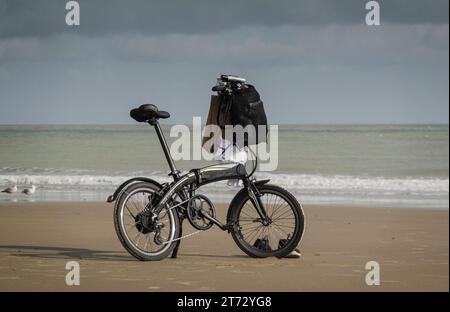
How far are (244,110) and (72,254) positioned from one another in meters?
1.99

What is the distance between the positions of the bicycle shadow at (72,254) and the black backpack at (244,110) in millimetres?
1126

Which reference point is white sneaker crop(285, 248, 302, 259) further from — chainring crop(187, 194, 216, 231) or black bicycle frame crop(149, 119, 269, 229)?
chainring crop(187, 194, 216, 231)

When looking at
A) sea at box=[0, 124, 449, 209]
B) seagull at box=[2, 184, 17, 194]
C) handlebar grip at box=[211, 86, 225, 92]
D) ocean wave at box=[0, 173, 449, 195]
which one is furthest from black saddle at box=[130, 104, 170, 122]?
ocean wave at box=[0, 173, 449, 195]

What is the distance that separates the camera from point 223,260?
7496mm

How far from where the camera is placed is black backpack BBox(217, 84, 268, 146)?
748cm

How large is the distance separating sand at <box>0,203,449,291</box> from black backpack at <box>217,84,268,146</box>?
1.12 meters

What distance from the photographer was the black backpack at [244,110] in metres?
7.48

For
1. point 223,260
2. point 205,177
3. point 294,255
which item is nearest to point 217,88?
point 205,177

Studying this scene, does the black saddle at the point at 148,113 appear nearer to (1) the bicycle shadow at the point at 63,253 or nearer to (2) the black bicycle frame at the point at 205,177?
(2) the black bicycle frame at the point at 205,177

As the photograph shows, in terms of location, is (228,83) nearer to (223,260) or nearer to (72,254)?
(223,260)

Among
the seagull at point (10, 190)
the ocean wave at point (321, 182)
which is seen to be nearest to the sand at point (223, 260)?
the seagull at point (10, 190)

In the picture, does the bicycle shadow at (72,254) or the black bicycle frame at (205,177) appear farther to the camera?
the bicycle shadow at (72,254)
